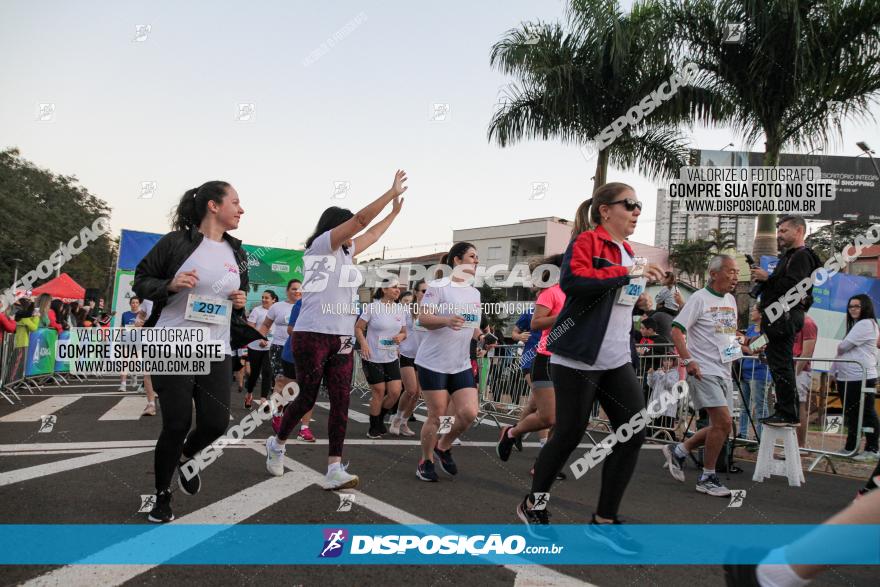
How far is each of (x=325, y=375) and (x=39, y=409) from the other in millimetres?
6786

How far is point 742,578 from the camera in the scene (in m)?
2.12

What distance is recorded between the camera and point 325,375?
4969 millimetres

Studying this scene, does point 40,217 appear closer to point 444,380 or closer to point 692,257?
point 444,380

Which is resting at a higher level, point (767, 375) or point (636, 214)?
point (636, 214)

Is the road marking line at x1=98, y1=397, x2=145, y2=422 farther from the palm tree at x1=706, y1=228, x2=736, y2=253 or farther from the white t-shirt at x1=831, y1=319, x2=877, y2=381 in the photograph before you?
the palm tree at x1=706, y1=228, x2=736, y2=253

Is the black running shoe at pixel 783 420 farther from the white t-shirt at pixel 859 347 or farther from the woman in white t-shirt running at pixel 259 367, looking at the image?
the woman in white t-shirt running at pixel 259 367

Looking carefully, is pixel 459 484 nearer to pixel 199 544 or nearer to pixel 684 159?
pixel 199 544

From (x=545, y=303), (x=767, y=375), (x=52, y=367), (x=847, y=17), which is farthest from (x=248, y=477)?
(x=847, y=17)

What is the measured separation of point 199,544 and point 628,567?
214 centimetres

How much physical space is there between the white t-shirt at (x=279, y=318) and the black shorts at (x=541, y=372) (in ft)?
15.4

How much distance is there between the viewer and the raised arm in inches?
172

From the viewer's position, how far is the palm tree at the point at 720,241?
61.1 metres

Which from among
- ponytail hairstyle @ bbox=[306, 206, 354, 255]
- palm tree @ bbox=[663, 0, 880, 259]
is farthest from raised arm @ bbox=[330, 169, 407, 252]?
palm tree @ bbox=[663, 0, 880, 259]

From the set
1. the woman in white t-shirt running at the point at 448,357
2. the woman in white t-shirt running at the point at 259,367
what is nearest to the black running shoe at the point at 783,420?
the woman in white t-shirt running at the point at 448,357
